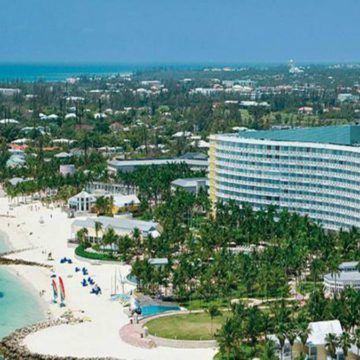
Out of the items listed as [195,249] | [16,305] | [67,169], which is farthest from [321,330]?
[67,169]

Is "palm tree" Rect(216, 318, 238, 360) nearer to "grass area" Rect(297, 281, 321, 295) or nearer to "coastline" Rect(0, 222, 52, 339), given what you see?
"grass area" Rect(297, 281, 321, 295)

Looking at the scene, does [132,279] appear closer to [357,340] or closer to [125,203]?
[357,340]

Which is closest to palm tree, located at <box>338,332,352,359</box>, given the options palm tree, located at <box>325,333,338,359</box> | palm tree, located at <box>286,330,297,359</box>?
palm tree, located at <box>325,333,338,359</box>

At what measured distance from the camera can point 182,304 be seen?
63.3 meters

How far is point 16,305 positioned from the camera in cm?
6650

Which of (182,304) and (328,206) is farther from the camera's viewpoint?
(328,206)

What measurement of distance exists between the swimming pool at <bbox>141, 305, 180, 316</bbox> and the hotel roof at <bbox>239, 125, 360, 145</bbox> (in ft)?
107

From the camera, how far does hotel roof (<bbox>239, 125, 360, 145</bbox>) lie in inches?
3570

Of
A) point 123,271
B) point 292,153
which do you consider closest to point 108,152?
point 292,153

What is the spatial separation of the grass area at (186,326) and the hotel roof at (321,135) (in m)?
34.6

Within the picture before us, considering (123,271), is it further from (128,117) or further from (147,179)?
(128,117)

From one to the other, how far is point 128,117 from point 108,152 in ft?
129

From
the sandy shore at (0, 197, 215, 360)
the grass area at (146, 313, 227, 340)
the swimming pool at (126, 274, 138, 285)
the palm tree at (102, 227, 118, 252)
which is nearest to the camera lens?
the sandy shore at (0, 197, 215, 360)

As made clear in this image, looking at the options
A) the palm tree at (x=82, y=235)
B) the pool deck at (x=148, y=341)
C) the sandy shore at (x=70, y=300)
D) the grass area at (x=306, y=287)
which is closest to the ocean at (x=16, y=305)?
the sandy shore at (x=70, y=300)
